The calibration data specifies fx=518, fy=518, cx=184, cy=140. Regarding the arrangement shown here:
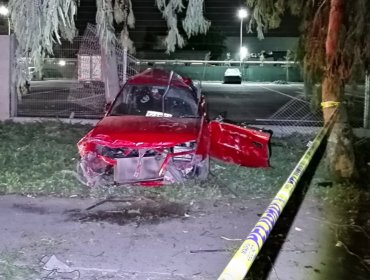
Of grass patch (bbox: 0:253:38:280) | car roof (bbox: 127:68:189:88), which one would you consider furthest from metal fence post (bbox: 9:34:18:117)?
grass patch (bbox: 0:253:38:280)

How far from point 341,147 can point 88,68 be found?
289 inches

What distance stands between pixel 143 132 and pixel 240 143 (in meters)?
1.62

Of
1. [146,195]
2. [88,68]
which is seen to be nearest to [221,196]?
[146,195]

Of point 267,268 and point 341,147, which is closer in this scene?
point 267,268

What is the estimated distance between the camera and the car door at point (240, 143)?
7.81 meters

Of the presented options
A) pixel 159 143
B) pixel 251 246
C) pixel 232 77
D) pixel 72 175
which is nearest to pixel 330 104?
pixel 159 143

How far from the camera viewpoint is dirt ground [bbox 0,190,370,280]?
4.75m

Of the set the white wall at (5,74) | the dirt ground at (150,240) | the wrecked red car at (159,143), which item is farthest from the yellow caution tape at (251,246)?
the white wall at (5,74)

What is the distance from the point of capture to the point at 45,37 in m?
7.18

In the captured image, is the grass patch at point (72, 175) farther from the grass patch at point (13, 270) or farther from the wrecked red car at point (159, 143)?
the grass patch at point (13, 270)

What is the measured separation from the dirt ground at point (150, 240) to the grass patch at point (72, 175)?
281 mm

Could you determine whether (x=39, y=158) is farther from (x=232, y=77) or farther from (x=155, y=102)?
(x=232, y=77)

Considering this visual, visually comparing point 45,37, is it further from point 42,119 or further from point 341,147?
point 42,119

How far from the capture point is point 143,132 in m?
7.11
